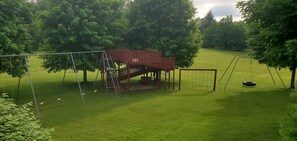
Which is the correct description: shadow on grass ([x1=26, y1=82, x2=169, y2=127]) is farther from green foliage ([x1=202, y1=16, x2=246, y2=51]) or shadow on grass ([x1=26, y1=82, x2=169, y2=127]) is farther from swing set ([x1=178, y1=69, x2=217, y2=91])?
green foliage ([x1=202, y1=16, x2=246, y2=51])

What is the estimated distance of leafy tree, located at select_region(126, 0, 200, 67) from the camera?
89.8 feet

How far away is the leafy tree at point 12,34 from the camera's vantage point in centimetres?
1809

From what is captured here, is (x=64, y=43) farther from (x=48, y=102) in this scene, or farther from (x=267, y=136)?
(x=267, y=136)

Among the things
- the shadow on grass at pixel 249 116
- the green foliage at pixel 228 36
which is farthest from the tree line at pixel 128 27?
the green foliage at pixel 228 36

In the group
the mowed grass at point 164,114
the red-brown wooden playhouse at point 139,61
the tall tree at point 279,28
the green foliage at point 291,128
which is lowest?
the mowed grass at point 164,114

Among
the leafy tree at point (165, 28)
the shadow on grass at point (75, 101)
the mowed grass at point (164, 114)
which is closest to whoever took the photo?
the mowed grass at point (164, 114)

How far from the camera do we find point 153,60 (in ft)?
75.7

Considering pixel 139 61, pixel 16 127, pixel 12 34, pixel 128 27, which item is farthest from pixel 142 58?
pixel 16 127

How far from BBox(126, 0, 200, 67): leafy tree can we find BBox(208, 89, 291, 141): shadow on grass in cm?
757

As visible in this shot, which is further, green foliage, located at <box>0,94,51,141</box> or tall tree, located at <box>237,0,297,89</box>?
tall tree, located at <box>237,0,297,89</box>

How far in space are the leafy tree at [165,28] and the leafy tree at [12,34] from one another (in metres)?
10.1

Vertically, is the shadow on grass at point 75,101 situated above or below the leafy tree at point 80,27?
below

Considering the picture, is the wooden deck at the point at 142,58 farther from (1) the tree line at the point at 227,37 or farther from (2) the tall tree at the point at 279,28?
(1) the tree line at the point at 227,37

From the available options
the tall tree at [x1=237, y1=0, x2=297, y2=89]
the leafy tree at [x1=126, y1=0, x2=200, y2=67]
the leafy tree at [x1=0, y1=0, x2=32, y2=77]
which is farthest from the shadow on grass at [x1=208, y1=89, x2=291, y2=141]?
the leafy tree at [x1=0, y1=0, x2=32, y2=77]
